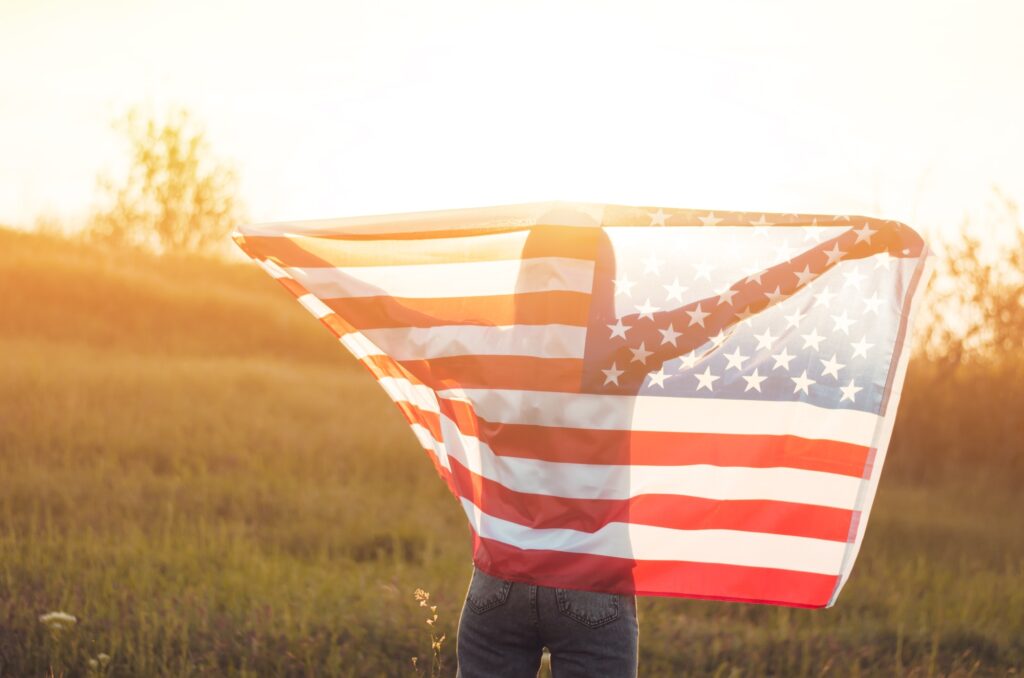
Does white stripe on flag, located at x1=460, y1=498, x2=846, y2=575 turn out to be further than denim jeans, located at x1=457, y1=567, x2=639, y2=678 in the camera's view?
Yes

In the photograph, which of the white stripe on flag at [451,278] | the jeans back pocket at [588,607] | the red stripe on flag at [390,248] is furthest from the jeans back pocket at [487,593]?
the red stripe on flag at [390,248]

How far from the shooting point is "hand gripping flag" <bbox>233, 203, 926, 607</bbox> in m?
3.52

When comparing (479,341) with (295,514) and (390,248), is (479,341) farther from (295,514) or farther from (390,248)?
(295,514)

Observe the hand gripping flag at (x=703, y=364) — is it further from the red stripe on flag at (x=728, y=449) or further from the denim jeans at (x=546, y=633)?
the denim jeans at (x=546, y=633)

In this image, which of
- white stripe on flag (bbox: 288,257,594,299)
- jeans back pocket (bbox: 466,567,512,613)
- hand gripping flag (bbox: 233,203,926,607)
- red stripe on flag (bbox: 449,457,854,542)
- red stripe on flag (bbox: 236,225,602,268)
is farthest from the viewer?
red stripe on flag (bbox: 236,225,602,268)

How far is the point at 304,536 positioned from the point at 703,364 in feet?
18.2

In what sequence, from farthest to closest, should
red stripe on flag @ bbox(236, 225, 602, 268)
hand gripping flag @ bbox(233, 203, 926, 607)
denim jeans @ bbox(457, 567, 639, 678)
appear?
red stripe on flag @ bbox(236, 225, 602, 268), hand gripping flag @ bbox(233, 203, 926, 607), denim jeans @ bbox(457, 567, 639, 678)

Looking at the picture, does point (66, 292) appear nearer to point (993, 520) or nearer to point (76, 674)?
point (76, 674)

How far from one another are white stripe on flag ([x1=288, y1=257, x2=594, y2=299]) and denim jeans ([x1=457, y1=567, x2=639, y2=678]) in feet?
3.44

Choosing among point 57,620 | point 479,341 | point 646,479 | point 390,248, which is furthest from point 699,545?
point 57,620

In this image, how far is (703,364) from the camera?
3707 millimetres

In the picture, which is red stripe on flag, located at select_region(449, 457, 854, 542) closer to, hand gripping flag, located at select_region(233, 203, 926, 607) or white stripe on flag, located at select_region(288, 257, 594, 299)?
hand gripping flag, located at select_region(233, 203, 926, 607)

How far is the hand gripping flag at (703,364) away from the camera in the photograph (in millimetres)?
3523

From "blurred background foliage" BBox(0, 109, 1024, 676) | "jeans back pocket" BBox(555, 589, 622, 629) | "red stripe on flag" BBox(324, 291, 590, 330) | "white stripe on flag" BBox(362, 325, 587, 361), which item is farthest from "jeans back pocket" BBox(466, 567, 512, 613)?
"blurred background foliage" BBox(0, 109, 1024, 676)
